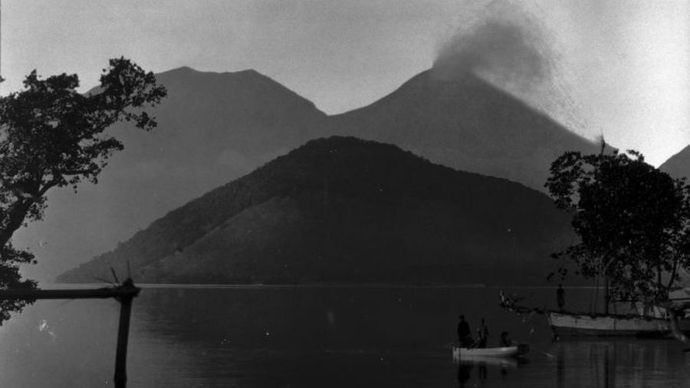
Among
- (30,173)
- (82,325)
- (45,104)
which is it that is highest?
(45,104)

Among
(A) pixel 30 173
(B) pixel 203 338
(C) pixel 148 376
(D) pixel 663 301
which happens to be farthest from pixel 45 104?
(B) pixel 203 338

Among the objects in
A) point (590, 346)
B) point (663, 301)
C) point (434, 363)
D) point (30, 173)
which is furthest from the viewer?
point (590, 346)

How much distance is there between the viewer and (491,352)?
66.2 metres

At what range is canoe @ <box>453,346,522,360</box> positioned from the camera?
217 ft

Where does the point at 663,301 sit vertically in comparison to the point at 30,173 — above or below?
below

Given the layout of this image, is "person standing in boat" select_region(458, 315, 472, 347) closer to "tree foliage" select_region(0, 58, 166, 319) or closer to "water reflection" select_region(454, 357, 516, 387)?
"water reflection" select_region(454, 357, 516, 387)

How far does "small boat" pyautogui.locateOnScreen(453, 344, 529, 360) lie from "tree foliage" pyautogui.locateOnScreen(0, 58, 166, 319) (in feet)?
92.6

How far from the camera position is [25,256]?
155 ft

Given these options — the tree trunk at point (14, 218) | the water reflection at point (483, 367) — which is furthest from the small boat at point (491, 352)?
the tree trunk at point (14, 218)

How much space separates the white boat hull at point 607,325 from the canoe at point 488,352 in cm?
2655

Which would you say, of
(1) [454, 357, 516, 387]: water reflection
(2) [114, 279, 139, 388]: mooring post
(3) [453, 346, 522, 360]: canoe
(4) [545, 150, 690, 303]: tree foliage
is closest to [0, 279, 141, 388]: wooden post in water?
(2) [114, 279, 139, 388]: mooring post

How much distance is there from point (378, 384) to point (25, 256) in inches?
768

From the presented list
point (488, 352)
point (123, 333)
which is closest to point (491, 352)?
point (488, 352)

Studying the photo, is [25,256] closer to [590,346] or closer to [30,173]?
[30,173]
